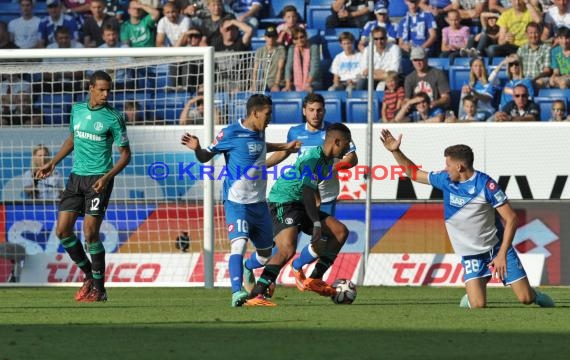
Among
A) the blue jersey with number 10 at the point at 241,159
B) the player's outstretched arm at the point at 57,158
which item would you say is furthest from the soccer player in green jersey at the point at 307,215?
the player's outstretched arm at the point at 57,158

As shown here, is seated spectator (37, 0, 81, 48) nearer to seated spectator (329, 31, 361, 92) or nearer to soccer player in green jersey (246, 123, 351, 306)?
seated spectator (329, 31, 361, 92)

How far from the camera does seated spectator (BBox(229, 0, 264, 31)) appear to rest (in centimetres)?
2082

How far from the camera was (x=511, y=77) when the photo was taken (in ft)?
61.5

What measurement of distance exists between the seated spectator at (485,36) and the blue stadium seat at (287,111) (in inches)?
116

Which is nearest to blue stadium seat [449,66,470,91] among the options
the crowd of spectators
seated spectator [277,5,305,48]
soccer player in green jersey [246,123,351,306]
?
the crowd of spectators

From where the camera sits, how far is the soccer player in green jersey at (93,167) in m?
12.1

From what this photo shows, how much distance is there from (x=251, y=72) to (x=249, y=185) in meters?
6.04

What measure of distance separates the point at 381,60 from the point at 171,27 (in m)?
3.59

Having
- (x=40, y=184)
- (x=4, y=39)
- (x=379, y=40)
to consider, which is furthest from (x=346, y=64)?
(x=4, y=39)

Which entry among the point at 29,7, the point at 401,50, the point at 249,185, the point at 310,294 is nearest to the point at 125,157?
the point at 249,185

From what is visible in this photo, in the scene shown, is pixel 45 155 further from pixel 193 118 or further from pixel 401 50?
pixel 401 50

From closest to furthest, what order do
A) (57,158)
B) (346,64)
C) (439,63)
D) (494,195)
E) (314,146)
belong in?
1. (494,195)
2. (57,158)
3. (314,146)
4. (346,64)
5. (439,63)

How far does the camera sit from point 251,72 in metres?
17.2

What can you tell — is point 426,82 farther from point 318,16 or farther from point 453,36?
point 318,16
